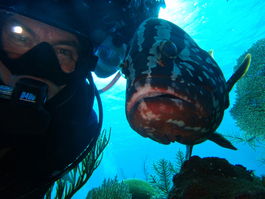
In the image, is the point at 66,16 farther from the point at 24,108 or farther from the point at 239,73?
the point at 239,73

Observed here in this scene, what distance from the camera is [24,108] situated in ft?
6.06

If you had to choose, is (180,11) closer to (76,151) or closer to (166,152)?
(76,151)

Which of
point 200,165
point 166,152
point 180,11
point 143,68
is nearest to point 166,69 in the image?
point 143,68

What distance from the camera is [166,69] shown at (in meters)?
1.41

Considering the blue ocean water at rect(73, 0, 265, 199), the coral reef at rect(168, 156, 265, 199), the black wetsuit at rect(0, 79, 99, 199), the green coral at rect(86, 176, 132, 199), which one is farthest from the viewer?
the blue ocean water at rect(73, 0, 265, 199)

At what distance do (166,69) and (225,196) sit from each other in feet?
4.32

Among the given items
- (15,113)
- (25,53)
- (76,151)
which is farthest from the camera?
(76,151)

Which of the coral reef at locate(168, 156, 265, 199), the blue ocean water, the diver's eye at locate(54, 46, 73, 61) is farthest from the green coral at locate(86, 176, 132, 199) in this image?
the diver's eye at locate(54, 46, 73, 61)

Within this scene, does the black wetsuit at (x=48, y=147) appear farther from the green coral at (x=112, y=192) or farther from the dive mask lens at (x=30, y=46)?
the green coral at (x=112, y=192)

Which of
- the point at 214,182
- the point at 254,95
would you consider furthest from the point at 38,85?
the point at 254,95

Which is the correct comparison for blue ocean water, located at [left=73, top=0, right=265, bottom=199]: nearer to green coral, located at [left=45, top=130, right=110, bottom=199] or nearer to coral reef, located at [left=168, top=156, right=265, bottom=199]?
green coral, located at [left=45, top=130, right=110, bottom=199]

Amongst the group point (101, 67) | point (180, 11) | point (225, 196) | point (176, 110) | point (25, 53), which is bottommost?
point (225, 196)

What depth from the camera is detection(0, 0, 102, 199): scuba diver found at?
1.83 metres

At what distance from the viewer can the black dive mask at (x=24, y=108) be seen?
5.65 ft
